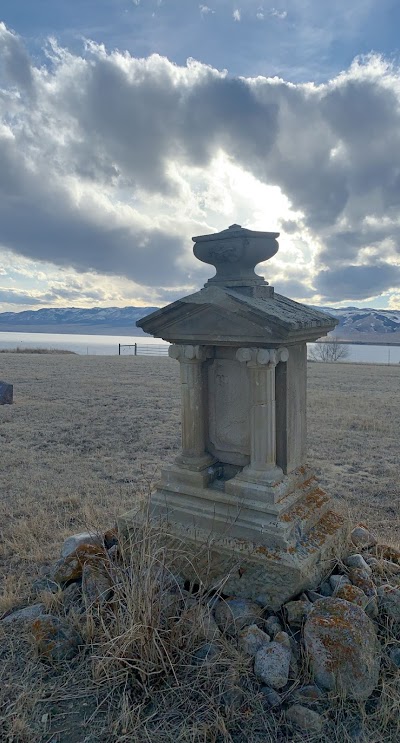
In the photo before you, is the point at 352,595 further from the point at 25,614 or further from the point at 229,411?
the point at 25,614

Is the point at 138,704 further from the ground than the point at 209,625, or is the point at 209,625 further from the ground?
the point at 209,625

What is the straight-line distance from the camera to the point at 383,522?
4.87 m

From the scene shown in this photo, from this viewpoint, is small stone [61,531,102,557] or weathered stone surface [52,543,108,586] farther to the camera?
A: small stone [61,531,102,557]

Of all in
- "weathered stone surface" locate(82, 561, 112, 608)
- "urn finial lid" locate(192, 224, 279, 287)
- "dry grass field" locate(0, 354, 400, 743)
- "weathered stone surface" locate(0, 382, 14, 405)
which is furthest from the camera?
"weathered stone surface" locate(0, 382, 14, 405)

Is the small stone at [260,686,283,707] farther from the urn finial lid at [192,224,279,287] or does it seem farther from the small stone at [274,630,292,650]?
the urn finial lid at [192,224,279,287]

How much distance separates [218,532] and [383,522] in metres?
2.51

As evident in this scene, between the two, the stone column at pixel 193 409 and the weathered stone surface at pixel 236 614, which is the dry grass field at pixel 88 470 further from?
the stone column at pixel 193 409

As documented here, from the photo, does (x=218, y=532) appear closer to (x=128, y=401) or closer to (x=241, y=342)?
(x=241, y=342)

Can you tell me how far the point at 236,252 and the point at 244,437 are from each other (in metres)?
1.39

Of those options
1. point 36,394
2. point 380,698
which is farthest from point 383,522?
point 36,394

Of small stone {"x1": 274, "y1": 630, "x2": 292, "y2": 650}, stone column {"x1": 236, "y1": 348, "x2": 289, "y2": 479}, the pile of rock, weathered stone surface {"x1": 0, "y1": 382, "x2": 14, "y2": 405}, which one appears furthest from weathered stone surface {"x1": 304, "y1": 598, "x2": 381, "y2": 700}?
weathered stone surface {"x1": 0, "y1": 382, "x2": 14, "y2": 405}

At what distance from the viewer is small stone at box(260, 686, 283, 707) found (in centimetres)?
229

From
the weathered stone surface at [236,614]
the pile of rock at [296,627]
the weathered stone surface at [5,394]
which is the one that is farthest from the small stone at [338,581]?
the weathered stone surface at [5,394]

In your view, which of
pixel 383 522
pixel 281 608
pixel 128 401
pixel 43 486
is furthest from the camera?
pixel 128 401
